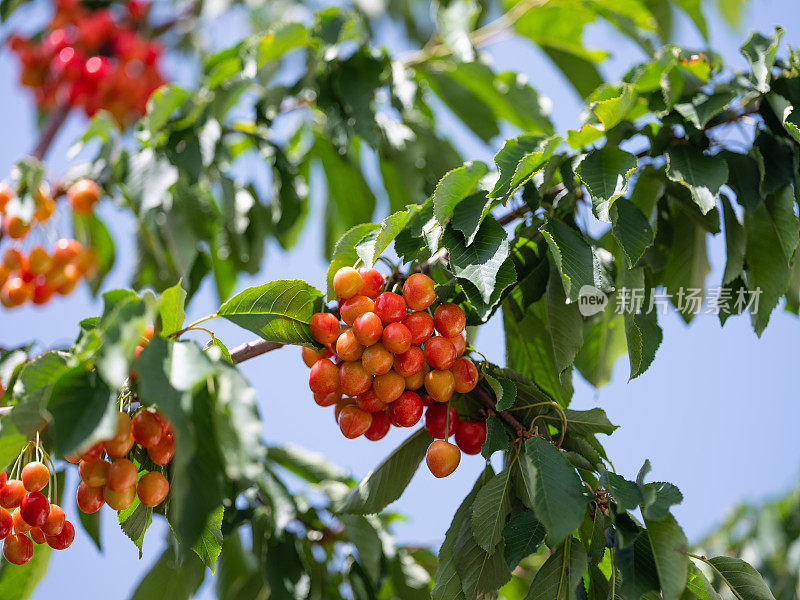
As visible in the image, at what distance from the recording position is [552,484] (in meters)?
0.92

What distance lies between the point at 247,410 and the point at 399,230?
0.40 metres

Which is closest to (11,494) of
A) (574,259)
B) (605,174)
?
(574,259)

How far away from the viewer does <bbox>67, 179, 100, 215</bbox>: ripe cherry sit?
6.23ft

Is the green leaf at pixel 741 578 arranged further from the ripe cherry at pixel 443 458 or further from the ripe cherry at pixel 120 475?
the ripe cherry at pixel 120 475

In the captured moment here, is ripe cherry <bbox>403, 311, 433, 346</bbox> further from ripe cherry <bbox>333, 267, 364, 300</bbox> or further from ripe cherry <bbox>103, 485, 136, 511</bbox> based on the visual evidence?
ripe cherry <bbox>103, 485, 136, 511</bbox>

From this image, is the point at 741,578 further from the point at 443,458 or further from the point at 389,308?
the point at 389,308

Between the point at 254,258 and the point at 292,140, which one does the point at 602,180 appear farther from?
the point at 292,140

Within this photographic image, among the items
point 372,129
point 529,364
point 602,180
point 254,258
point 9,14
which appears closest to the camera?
point 602,180

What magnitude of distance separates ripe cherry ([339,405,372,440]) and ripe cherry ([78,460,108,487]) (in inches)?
11.9

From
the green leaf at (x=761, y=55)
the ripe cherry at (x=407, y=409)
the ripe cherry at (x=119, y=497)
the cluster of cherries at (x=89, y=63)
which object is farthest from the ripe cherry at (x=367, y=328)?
the cluster of cherries at (x=89, y=63)

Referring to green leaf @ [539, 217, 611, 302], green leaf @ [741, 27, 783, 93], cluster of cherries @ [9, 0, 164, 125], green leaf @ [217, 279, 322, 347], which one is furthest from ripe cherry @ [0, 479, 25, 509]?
cluster of cherries @ [9, 0, 164, 125]

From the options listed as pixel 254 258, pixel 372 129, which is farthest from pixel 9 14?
pixel 372 129

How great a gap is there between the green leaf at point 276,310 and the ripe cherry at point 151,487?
8.4 inches

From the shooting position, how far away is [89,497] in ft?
3.07
